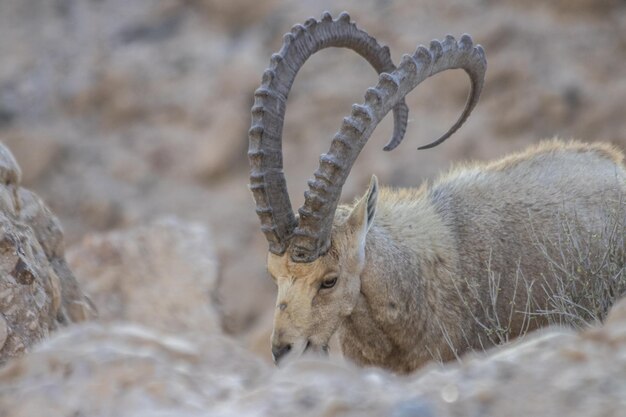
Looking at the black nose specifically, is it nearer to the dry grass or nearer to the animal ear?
the animal ear

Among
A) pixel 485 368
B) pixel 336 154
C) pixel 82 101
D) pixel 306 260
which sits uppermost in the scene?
pixel 82 101

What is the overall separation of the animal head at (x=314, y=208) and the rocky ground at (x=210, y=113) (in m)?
4.24

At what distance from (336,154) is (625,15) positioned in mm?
11531

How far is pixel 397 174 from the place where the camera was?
15.9 m

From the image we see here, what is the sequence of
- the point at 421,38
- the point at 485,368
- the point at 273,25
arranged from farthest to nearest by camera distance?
the point at 273,25 < the point at 421,38 < the point at 485,368

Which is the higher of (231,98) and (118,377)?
(231,98)

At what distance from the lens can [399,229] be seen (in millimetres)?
6285

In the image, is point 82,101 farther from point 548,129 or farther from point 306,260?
point 306,260

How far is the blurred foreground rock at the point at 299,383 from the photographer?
2.81 meters

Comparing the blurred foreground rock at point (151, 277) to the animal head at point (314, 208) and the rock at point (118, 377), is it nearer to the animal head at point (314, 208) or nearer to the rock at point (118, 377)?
the animal head at point (314, 208)

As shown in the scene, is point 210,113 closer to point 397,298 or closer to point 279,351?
point 397,298

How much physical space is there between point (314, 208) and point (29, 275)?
1622mm

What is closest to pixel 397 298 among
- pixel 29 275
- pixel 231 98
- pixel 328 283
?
pixel 328 283

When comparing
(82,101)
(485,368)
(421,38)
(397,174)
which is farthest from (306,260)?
(82,101)
